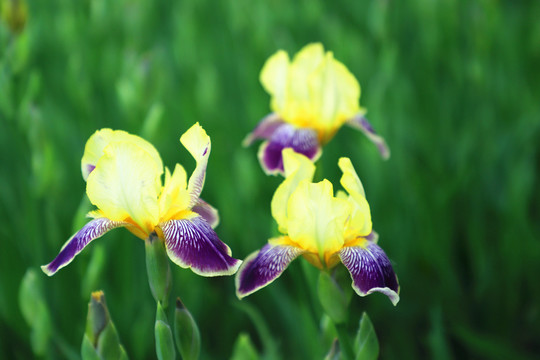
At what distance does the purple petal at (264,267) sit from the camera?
0.84 metres

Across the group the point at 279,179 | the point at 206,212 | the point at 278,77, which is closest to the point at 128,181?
the point at 206,212

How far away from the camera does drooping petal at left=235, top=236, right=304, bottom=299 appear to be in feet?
2.77

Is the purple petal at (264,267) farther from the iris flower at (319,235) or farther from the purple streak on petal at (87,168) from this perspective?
the purple streak on petal at (87,168)

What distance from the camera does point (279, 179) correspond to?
2160 millimetres

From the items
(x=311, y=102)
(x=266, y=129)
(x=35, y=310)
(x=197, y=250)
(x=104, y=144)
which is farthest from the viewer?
(x=266, y=129)

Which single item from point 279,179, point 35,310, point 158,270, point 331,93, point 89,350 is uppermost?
point 331,93

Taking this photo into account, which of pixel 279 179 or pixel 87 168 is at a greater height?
pixel 87 168

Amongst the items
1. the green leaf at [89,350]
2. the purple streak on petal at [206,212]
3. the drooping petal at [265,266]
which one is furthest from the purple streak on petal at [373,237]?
the green leaf at [89,350]

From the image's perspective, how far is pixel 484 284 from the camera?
6.14 ft

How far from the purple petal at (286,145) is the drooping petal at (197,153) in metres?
0.35

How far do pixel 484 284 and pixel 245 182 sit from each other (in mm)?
812

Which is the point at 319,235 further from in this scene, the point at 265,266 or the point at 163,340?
the point at 163,340

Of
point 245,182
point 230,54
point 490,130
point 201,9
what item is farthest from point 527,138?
point 201,9

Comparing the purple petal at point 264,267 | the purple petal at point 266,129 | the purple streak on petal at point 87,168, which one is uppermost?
the purple streak on petal at point 87,168
